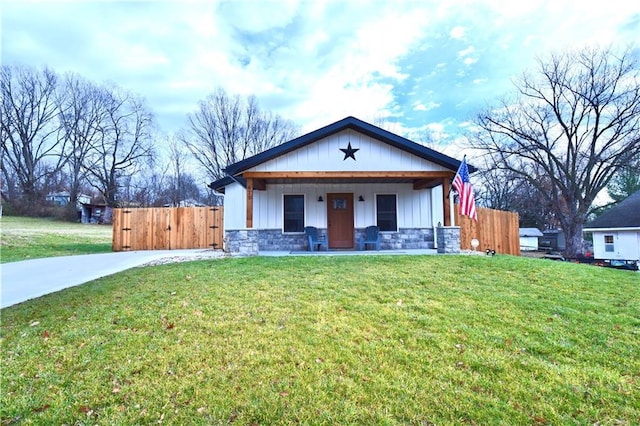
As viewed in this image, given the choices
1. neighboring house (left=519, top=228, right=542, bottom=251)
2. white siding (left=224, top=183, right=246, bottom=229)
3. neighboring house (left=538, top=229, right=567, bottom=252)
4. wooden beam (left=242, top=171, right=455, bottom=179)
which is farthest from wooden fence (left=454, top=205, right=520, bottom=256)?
neighboring house (left=538, top=229, right=567, bottom=252)

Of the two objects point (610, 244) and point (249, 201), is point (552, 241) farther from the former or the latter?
point (249, 201)

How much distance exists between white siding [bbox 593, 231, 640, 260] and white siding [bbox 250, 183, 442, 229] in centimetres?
1655

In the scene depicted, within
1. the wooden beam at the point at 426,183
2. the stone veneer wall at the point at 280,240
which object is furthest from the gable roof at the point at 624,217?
the stone veneer wall at the point at 280,240

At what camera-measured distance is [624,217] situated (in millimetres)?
19250

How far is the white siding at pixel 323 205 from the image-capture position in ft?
35.7

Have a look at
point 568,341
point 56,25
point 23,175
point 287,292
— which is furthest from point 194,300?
point 23,175

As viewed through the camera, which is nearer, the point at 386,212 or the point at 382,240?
the point at 382,240

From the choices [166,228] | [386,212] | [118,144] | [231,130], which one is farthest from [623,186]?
[118,144]

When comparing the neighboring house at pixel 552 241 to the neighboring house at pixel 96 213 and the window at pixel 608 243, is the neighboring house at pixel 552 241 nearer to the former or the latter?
the window at pixel 608 243

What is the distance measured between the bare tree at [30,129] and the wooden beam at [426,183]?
2964cm

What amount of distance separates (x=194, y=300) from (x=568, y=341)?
4.48 meters

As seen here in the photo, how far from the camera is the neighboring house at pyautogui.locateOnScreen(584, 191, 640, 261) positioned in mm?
18328

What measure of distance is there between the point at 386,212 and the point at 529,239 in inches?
1017

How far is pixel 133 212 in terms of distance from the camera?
503 inches
